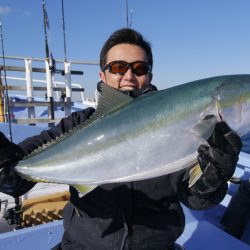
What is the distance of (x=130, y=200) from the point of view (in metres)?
2.33

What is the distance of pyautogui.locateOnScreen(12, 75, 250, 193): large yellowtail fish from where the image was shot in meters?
2.00

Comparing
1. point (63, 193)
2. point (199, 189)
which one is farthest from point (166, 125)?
point (63, 193)

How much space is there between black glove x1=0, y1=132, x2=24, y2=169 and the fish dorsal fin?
0.59 metres

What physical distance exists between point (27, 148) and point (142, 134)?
2.96ft

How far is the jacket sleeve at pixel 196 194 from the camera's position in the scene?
2.27 meters

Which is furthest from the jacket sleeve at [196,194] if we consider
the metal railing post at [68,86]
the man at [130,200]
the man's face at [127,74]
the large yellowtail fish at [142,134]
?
the metal railing post at [68,86]

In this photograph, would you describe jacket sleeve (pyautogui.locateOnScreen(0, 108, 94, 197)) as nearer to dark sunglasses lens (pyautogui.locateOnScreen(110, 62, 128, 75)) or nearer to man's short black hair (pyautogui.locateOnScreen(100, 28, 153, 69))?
dark sunglasses lens (pyautogui.locateOnScreen(110, 62, 128, 75))

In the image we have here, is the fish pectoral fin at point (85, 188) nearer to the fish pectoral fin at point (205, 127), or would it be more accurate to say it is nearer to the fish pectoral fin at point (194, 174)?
the fish pectoral fin at point (194, 174)

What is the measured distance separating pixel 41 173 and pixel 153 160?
71cm

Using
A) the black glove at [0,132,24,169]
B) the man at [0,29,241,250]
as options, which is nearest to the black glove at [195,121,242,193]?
the man at [0,29,241,250]

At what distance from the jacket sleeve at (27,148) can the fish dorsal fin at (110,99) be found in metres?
0.57

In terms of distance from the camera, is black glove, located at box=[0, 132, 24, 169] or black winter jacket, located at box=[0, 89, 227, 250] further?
black winter jacket, located at box=[0, 89, 227, 250]

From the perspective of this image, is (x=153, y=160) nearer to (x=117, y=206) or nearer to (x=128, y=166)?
(x=128, y=166)

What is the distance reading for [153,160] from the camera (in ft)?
6.56
